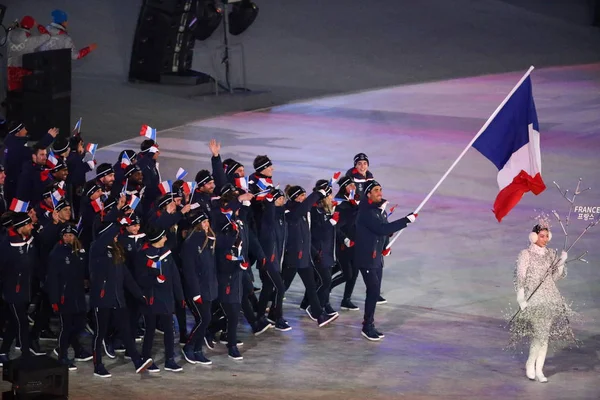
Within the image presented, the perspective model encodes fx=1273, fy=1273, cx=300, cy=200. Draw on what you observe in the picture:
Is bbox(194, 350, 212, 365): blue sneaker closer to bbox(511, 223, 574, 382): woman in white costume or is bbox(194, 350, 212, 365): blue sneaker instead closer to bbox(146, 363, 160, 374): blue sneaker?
bbox(146, 363, 160, 374): blue sneaker

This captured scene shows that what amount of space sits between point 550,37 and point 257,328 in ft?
68.4

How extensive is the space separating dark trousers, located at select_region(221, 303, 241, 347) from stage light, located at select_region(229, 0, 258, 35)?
1375cm

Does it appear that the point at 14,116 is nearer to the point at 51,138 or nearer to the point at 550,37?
the point at 51,138

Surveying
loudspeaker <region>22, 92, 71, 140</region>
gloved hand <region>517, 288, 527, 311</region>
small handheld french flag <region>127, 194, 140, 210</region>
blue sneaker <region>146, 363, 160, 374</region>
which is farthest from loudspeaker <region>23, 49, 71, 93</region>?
gloved hand <region>517, 288, 527, 311</region>

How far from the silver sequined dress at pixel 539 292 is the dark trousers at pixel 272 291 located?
2.98m

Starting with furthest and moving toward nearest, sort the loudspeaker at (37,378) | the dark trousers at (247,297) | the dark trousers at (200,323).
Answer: the dark trousers at (247,297)
the dark trousers at (200,323)
the loudspeaker at (37,378)

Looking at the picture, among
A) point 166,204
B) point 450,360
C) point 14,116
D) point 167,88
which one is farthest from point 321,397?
point 167,88

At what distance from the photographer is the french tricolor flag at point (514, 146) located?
1479 centimetres

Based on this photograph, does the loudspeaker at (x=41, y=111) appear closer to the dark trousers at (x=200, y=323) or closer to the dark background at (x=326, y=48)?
the dark background at (x=326, y=48)

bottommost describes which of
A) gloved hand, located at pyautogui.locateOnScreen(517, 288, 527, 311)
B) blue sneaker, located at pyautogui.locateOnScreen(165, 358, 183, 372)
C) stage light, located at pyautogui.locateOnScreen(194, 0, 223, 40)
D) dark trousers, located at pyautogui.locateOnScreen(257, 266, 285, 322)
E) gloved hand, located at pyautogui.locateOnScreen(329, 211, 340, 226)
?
blue sneaker, located at pyautogui.locateOnScreen(165, 358, 183, 372)

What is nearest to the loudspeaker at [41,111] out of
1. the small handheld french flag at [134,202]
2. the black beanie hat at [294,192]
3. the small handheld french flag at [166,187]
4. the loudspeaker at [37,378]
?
the small handheld french flag at [166,187]

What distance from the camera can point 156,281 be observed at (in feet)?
44.3

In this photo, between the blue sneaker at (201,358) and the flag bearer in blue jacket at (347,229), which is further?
the flag bearer in blue jacket at (347,229)

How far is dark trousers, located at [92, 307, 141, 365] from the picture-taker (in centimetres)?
1359
